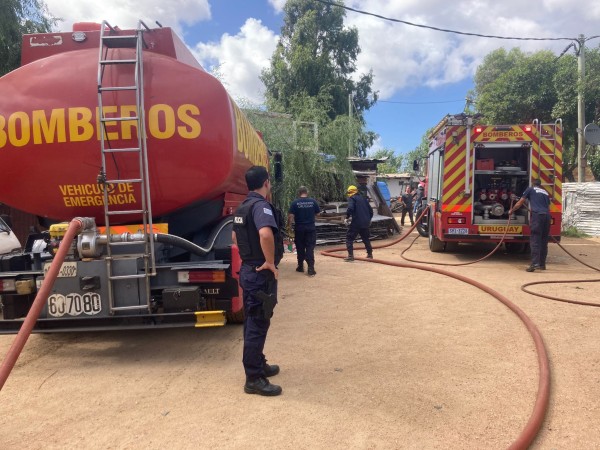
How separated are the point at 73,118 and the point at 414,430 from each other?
12.1ft

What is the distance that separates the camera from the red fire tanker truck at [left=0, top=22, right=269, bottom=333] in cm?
385

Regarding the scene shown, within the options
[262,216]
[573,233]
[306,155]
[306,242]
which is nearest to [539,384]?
[262,216]

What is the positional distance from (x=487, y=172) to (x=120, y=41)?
719 centimetres

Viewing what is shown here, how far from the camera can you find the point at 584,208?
1398 cm

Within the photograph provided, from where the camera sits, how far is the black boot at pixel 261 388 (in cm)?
329

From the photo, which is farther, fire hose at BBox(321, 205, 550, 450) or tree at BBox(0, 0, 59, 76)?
tree at BBox(0, 0, 59, 76)

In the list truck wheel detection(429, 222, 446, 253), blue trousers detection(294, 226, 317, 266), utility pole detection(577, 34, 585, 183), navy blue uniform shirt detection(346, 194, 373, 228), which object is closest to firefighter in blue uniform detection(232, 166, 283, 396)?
blue trousers detection(294, 226, 317, 266)

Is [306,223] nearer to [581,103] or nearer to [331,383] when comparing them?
[331,383]

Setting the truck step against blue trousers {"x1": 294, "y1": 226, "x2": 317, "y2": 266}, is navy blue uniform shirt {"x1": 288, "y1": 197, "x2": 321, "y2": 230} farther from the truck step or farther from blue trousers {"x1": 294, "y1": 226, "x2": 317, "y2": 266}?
the truck step

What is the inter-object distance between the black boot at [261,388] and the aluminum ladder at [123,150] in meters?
1.18

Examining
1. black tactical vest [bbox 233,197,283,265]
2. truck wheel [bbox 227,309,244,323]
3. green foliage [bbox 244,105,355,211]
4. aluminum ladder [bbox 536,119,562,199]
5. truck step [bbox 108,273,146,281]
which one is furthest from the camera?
green foliage [bbox 244,105,355,211]

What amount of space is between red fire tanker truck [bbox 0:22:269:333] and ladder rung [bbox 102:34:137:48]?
0.02 m

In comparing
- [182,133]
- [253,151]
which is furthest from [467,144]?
[182,133]

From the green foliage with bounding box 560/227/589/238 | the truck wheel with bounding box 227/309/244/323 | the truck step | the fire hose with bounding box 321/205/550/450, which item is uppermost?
the truck step
